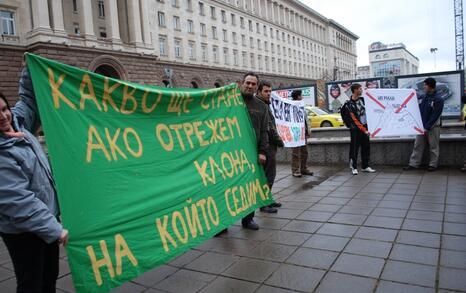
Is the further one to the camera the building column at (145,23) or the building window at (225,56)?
the building window at (225,56)

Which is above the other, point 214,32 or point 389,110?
point 214,32

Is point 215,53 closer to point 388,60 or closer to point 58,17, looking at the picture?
point 58,17

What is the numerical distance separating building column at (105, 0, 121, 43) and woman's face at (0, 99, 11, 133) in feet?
118

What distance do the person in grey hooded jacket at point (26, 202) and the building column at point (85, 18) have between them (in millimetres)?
34350

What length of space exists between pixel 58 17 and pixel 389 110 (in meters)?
30.7

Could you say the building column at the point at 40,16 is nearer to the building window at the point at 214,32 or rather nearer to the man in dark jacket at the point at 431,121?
the building window at the point at 214,32

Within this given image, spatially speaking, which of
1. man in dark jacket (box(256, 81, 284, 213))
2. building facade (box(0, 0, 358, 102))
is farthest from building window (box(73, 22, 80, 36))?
man in dark jacket (box(256, 81, 284, 213))

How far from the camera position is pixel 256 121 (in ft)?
15.2

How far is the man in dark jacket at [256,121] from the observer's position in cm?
457

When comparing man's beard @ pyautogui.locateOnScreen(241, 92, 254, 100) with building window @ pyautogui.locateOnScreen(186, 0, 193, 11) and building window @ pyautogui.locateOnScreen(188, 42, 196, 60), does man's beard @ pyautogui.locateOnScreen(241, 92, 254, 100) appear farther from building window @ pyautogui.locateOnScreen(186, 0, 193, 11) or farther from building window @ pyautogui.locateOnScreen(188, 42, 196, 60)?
building window @ pyautogui.locateOnScreen(186, 0, 193, 11)

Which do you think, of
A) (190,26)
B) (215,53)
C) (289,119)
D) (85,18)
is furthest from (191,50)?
(289,119)

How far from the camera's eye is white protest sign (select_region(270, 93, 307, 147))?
7164 millimetres

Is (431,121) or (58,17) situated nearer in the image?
(431,121)

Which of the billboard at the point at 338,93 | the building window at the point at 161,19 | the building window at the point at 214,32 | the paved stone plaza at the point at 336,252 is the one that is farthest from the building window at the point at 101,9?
the paved stone plaza at the point at 336,252
